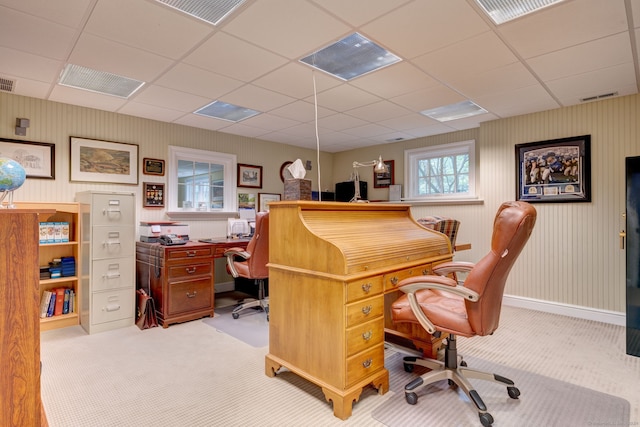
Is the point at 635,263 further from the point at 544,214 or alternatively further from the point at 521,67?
the point at 521,67

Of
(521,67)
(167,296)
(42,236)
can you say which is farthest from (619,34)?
(42,236)

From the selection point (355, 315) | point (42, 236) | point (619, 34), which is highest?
point (619, 34)

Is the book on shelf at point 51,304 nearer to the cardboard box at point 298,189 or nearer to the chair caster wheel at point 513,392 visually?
the cardboard box at point 298,189

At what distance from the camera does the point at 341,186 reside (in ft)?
21.4

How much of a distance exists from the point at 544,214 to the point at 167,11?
4.52 meters

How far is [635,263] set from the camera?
2.97 m

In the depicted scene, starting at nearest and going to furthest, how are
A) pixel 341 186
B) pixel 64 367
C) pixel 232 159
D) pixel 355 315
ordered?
pixel 355 315 < pixel 64 367 < pixel 232 159 < pixel 341 186

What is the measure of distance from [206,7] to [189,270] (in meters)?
2.68

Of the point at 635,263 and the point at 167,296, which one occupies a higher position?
the point at 635,263

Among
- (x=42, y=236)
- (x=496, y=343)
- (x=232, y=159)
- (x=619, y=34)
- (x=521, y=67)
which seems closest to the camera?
(x=619, y=34)

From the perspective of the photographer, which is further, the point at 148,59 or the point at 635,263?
the point at 635,263

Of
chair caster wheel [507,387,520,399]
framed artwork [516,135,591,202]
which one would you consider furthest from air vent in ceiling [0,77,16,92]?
framed artwork [516,135,591,202]

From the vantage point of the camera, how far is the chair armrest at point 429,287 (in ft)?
6.29

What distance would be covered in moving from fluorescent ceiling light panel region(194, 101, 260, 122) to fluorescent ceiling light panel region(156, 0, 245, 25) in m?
1.80
